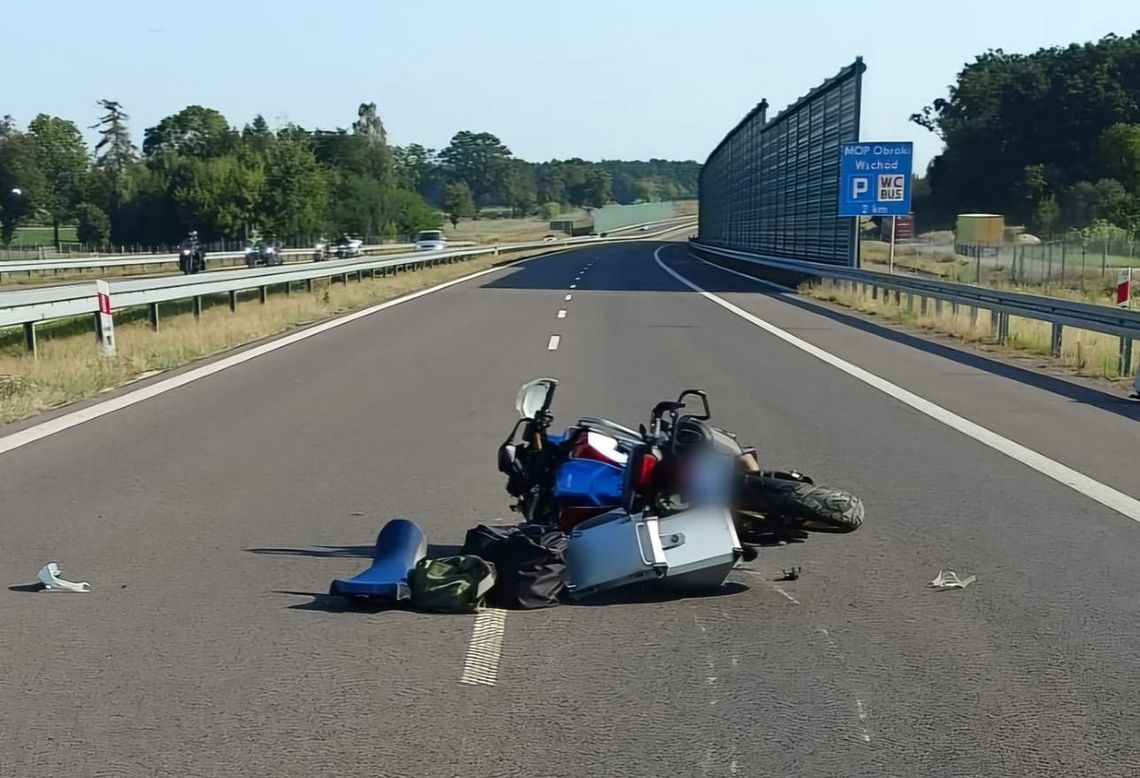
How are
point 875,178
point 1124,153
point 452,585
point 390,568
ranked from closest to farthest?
point 452,585
point 390,568
point 875,178
point 1124,153

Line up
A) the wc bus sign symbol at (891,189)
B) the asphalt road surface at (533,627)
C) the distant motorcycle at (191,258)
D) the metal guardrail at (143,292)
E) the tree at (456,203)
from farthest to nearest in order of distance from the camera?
the tree at (456,203) < the distant motorcycle at (191,258) < the wc bus sign symbol at (891,189) < the metal guardrail at (143,292) < the asphalt road surface at (533,627)

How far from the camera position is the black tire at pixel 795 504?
6559 millimetres

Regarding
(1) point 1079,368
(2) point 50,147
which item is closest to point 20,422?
(1) point 1079,368

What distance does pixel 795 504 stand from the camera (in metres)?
6.55

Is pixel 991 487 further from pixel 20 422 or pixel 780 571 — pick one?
pixel 20 422

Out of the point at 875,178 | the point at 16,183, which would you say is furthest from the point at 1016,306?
the point at 16,183

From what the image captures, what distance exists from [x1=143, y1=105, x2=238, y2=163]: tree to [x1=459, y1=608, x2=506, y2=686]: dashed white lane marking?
141 meters

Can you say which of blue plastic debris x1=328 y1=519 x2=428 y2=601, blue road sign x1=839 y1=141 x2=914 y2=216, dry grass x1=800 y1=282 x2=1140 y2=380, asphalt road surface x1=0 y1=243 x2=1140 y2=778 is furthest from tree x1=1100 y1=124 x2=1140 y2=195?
blue plastic debris x1=328 y1=519 x2=428 y2=601

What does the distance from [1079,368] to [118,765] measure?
15.4 m

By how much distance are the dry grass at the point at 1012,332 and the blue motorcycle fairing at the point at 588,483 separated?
11197mm

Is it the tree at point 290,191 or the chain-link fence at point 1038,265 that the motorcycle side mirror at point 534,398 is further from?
the tree at point 290,191

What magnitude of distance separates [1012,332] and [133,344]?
47.3ft

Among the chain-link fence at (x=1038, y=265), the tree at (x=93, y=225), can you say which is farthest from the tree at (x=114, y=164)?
the chain-link fence at (x=1038, y=265)

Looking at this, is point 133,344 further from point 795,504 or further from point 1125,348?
point 795,504
